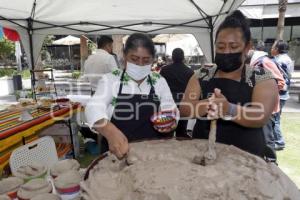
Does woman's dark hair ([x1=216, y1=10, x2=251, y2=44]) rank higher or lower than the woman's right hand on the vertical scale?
higher

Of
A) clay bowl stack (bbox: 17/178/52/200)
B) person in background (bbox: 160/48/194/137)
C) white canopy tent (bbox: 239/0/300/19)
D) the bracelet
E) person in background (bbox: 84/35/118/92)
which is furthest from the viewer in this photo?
white canopy tent (bbox: 239/0/300/19)

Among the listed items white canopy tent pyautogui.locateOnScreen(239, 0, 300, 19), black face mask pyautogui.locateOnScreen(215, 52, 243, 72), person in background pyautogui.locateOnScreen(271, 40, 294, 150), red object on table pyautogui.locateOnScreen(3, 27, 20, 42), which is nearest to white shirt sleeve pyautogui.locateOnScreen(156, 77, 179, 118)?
black face mask pyautogui.locateOnScreen(215, 52, 243, 72)

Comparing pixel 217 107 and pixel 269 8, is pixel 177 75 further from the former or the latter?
pixel 269 8

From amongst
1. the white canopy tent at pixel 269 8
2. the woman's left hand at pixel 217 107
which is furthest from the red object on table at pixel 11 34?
the white canopy tent at pixel 269 8

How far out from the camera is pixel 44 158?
2.28 metres

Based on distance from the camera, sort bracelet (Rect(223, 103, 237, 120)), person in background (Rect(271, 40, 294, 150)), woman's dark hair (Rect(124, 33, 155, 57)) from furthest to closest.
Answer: person in background (Rect(271, 40, 294, 150)), woman's dark hair (Rect(124, 33, 155, 57)), bracelet (Rect(223, 103, 237, 120))

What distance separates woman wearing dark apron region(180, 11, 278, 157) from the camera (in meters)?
1.35

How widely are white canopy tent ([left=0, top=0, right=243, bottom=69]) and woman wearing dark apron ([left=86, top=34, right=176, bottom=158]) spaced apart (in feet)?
7.40

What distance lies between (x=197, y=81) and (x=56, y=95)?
3296 millimetres

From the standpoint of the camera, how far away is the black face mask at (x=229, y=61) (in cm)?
141

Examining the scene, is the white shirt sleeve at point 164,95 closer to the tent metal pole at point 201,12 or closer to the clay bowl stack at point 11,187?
the clay bowl stack at point 11,187

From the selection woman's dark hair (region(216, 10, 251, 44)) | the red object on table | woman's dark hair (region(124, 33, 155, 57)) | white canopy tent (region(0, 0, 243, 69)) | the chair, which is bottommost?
the chair

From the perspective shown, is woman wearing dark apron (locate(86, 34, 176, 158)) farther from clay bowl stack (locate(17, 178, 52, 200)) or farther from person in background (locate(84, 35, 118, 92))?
person in background (locate(84, 35, 118, 92))

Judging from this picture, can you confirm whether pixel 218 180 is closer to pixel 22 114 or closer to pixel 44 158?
pixel 44 158
